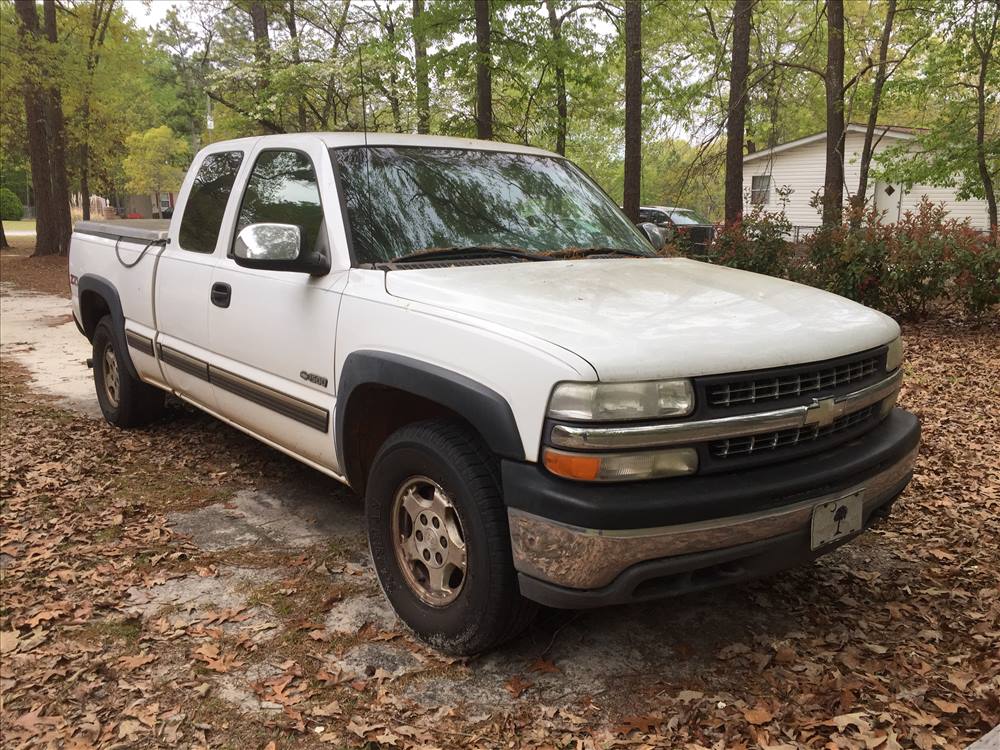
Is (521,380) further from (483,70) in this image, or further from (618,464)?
(483,70)

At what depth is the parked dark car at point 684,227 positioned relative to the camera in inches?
412

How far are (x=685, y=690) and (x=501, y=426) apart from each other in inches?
45.2

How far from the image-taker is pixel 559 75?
14109 millimetres

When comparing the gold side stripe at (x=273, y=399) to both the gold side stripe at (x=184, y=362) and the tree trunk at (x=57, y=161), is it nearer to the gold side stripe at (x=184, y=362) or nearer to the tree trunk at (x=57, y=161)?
the gold side stripe at (x=184, y=362)

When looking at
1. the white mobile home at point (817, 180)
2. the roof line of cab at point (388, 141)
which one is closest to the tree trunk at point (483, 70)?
the roof line of cab at point (388, 141)

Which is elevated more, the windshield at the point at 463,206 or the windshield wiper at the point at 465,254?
the windshield at the point at 463,206

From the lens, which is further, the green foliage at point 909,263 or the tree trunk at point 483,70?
the tree trunk at point 483,70

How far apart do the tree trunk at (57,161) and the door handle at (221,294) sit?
1906cm

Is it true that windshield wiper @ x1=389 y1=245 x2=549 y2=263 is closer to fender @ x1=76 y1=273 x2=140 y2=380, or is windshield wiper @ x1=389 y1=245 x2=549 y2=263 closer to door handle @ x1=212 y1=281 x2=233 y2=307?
door handle @ x1=212 y1=281 x2=233 y2=307

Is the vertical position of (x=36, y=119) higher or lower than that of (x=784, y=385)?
higher

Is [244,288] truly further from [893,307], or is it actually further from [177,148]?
[177,148]

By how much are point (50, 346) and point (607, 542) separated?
29.5 ft

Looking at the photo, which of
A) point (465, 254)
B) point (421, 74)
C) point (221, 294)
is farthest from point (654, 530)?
point (421, 74)

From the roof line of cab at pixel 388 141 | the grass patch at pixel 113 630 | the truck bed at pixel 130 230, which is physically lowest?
the grass patch at pixel 113 630
